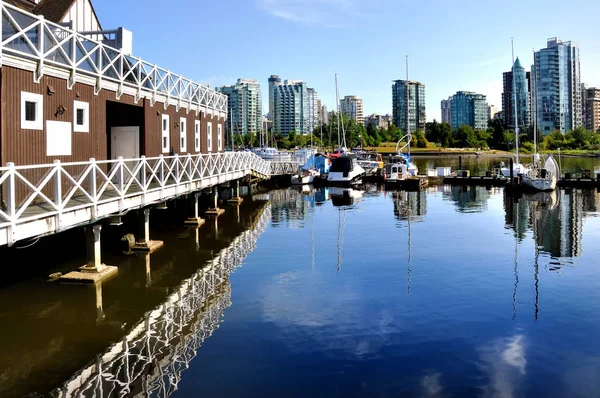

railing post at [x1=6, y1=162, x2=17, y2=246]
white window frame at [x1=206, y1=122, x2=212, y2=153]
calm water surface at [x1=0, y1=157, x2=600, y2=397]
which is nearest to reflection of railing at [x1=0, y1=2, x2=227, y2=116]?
railing post at [x1=6, y1=162, x2=17, y2=246]

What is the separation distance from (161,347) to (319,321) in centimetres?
373

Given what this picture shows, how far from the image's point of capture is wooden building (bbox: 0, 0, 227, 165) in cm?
1426

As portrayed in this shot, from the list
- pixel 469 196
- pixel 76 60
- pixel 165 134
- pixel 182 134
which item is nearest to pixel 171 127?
pixel 165 134

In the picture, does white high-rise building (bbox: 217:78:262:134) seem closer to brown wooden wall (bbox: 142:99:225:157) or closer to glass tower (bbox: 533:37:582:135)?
glass tower (bbox: 533:37:582:135)

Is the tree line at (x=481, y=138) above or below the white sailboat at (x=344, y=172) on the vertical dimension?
above

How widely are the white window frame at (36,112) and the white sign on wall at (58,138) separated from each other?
37 cm

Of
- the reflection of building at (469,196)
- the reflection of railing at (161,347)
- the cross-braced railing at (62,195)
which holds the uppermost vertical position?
the cross-braced railing at (62,195)

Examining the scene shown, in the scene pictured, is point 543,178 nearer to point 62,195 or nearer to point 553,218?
point 553,218

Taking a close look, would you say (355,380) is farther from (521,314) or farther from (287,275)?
(287,275)

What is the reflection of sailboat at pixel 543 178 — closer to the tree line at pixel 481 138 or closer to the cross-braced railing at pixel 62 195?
the cross-braced railing at pixel 62 195

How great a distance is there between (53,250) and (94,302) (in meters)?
7.34

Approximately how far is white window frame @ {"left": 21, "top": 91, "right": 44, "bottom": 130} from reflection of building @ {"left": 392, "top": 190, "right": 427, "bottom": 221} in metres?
21.7

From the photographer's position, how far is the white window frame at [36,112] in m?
14.5

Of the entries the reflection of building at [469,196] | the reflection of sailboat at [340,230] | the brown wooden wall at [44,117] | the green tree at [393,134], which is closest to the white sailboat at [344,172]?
the reflection of building at [469,196]
